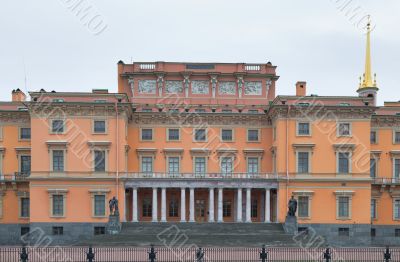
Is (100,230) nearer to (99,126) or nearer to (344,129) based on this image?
(99,126)

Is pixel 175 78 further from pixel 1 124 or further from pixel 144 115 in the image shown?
pixel 1 124

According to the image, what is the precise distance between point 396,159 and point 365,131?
20.7ft

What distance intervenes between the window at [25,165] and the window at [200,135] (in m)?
17.0

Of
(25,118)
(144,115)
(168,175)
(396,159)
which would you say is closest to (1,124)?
(25,118)

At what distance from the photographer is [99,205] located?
45.8m

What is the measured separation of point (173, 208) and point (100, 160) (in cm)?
938

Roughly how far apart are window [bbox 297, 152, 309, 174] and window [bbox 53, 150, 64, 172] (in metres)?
22.6

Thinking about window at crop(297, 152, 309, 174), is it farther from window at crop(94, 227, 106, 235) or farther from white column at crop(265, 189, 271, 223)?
window at crop(94, 227, 106, 235)

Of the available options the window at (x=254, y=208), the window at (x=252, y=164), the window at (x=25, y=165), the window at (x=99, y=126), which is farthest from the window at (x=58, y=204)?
the window at (x=254, y=208)

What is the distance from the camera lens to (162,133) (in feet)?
164

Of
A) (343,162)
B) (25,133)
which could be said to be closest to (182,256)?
(343,162)

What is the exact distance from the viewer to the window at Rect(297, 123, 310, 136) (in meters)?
47.2

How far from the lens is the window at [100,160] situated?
4603 cm

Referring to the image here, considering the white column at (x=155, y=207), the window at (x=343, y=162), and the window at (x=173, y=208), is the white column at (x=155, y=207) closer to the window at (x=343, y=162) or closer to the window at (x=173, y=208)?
the window at (x=173, y=208)
